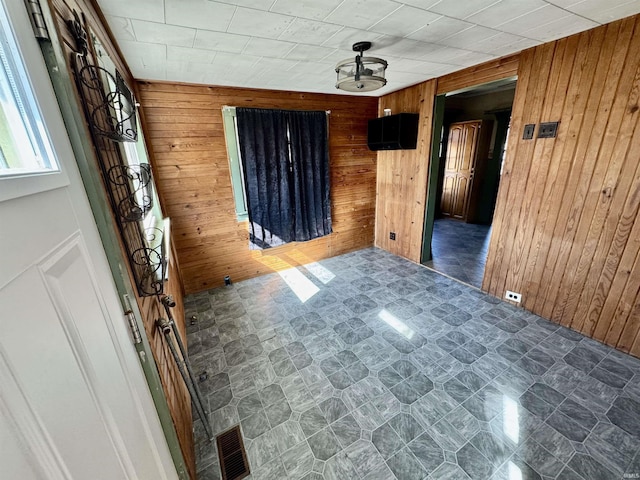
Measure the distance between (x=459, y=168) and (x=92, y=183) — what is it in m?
5.75

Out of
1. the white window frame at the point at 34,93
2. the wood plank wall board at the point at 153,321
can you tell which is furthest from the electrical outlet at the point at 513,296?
the white window frame at the point at 34,93

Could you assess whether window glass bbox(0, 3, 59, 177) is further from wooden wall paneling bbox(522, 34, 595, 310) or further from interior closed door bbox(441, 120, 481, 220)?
interior closed door bbox(441, 120, 481, 220)

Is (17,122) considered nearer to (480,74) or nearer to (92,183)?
(92,183)

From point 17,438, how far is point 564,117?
3089mm

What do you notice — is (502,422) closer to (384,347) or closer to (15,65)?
(384,347)

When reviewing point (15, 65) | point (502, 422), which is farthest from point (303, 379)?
point (15, 65)

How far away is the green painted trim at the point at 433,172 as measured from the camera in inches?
120

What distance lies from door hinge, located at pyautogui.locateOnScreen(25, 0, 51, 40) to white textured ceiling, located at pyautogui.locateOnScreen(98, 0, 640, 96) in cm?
99

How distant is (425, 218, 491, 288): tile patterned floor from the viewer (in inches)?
132

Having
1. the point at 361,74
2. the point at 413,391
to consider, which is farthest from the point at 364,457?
the point at 361,74

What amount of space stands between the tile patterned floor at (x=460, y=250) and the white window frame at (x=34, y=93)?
3456 millimetres

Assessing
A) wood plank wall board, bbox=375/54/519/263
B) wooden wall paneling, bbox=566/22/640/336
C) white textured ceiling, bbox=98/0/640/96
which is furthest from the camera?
wood plank wall board, bbox=375/54/519/263

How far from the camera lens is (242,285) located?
3326 mm

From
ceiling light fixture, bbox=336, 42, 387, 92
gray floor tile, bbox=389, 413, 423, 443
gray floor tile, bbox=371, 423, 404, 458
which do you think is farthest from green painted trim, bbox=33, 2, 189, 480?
ceiling light fixture, bbox=336, 42, 387, 92
